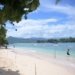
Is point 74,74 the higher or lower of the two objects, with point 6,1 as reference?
lower

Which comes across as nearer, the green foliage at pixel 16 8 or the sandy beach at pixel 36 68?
the green foliage at pixel 16 8

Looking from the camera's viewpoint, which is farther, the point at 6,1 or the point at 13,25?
the point at 13,25

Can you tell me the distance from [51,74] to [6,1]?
7.24 metres

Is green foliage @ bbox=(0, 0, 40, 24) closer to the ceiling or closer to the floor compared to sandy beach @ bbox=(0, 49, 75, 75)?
closer to the ceiling

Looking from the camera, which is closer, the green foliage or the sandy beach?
the green foliage

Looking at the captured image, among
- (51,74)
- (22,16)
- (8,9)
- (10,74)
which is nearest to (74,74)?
(51,74)

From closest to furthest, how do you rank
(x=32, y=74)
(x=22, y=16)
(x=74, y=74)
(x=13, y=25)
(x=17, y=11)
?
(x=17, y=11), (x=22, y=16), (x=13, y=25), (x=32, y=74), (x=74, y=74)

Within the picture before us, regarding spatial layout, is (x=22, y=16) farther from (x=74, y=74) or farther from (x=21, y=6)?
(x=74, y=74)

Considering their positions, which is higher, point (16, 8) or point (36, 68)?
point (16, 8)

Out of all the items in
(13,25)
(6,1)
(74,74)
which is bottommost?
(74,74)

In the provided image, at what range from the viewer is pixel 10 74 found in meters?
14.9

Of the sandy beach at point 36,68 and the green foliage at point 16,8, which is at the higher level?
the green foliage at point 16,8

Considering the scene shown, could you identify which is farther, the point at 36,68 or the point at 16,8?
the point at 36,68

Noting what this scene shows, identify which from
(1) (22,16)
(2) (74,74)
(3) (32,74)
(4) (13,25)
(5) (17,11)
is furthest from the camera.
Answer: (2) (74,74)
